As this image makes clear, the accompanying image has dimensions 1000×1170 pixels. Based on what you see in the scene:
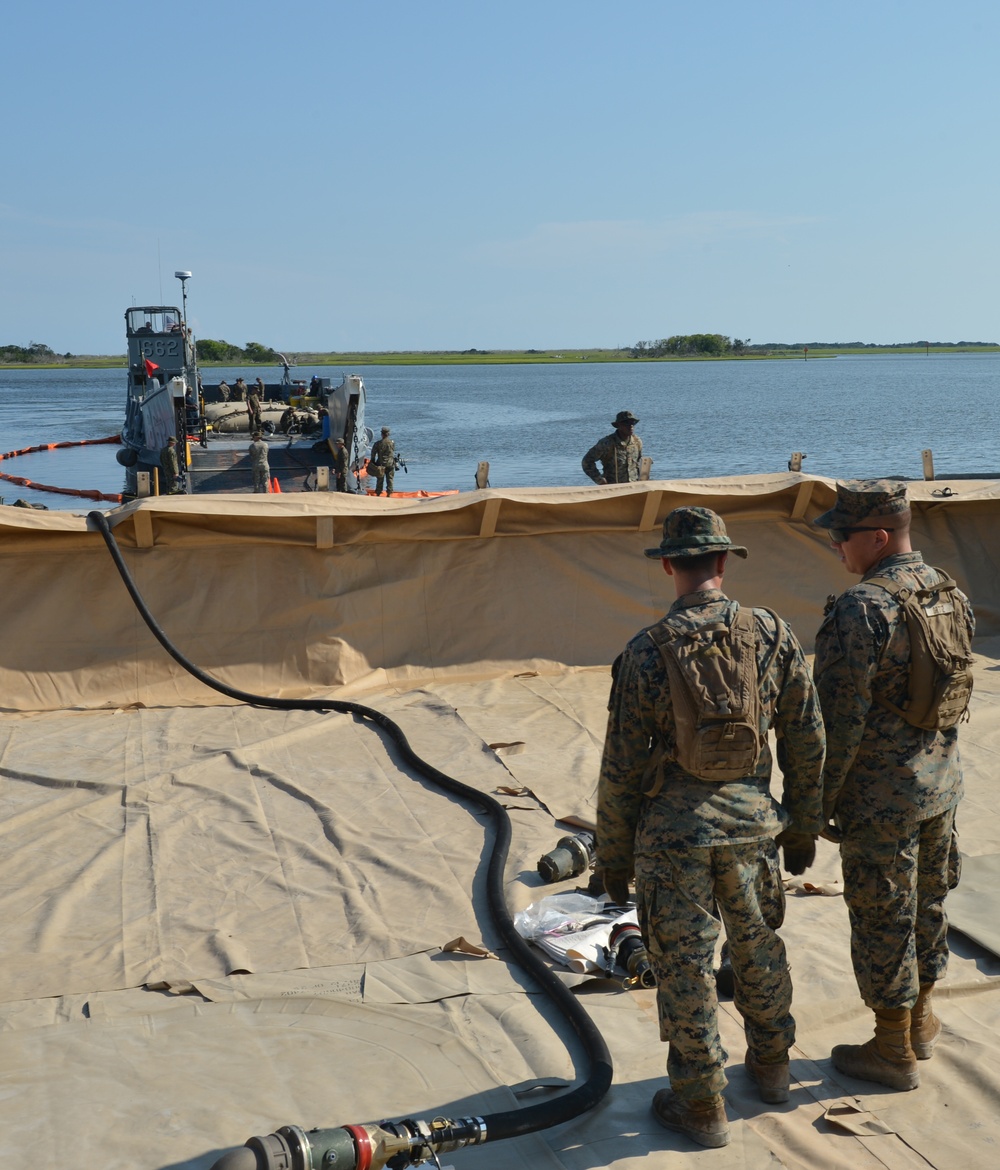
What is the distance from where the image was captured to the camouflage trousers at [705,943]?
10.4ft

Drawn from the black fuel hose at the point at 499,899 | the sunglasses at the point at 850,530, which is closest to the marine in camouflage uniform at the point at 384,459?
the black fuel hose at the point at 499,899

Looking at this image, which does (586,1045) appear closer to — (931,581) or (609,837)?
(609,837)

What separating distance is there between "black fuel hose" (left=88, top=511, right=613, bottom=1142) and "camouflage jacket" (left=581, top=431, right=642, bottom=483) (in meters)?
5.29

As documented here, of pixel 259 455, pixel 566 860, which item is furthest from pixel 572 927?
pixel 259 455

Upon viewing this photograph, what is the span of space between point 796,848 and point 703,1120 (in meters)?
0.80

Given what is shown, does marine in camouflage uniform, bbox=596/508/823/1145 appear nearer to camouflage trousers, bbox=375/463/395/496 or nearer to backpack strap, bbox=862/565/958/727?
backpack strap, bbox=862/565/958/727

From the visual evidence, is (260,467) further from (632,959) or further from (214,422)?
(632,959)

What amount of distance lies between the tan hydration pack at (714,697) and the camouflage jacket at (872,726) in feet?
1.23

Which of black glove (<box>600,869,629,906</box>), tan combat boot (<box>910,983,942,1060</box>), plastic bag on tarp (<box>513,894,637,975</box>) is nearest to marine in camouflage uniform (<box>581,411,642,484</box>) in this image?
plastic bag on tarp (<box>513,894,637,975</box>)

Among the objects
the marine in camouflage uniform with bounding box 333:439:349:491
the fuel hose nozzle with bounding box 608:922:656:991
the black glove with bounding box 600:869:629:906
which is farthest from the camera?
the marine in camouflage uniform with bounding box 333:439:349:491

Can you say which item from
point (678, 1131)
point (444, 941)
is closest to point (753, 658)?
point (678, 1131)

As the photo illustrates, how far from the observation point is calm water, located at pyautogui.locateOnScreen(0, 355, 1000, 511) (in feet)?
120

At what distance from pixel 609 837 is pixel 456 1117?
0.87 meters

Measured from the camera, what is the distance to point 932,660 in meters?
3.38
